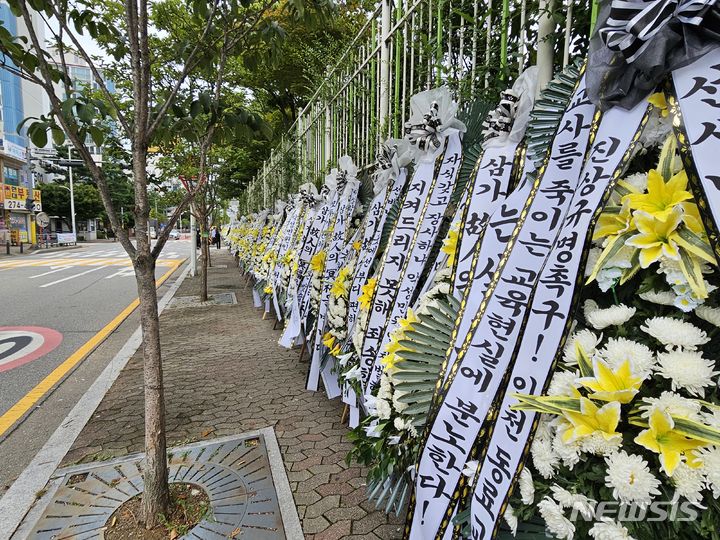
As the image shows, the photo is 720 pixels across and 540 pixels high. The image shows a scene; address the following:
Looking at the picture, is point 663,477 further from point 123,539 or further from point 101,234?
point 101,234

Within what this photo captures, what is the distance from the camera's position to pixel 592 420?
1124 millimetres

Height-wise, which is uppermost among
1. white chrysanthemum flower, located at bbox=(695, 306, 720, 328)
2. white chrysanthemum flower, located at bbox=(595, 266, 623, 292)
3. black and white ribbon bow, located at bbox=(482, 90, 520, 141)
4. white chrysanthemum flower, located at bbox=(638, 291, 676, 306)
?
black and white ribbon bow, located at bbox=(482, 90, 520, 141)

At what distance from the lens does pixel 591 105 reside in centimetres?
146

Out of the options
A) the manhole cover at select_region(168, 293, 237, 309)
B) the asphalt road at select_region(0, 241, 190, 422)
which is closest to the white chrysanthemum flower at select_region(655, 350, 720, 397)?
the asphalt road at select_region(0, 241, 190, 422)

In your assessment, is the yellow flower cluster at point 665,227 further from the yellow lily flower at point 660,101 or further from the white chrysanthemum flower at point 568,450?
the white chrysanthemum flower at point 568,450

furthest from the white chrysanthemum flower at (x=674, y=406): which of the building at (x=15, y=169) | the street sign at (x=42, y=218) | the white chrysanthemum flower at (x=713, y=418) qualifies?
the street sign at (x=42, y=218)

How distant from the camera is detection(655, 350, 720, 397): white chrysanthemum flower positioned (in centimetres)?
105

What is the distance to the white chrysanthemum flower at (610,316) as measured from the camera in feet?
3.91

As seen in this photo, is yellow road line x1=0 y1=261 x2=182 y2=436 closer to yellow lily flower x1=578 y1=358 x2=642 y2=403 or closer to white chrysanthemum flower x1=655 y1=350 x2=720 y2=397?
yellow lily flower x1=578 y1=358 x2=642 y2=403

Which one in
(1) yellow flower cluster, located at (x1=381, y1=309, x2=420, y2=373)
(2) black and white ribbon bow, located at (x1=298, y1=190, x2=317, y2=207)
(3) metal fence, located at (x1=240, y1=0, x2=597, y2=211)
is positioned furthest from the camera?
(2) black and white ribbon bow, located at (x1=298, y1=190, x2=317, y2=207)

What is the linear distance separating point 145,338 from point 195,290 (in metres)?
8.95

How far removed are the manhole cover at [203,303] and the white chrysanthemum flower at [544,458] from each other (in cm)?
831

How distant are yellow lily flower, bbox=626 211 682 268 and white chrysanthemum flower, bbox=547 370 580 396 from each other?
0.35m

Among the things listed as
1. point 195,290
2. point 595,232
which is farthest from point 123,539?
point 195,290
